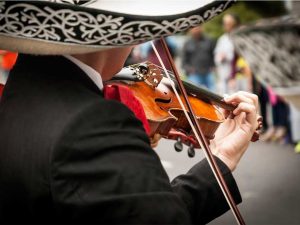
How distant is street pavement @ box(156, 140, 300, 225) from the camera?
4.89m

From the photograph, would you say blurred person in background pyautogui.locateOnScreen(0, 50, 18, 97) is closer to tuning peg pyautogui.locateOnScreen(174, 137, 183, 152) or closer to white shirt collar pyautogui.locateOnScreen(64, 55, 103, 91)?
white shirt collar pyautogui.locateOnScreen(64, 55, 103, 91)

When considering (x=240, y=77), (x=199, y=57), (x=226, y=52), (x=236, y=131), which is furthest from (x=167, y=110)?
(x=199, y=57)

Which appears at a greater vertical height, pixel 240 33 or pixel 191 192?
pixel 191 192

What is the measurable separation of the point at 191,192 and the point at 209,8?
21.8 inches

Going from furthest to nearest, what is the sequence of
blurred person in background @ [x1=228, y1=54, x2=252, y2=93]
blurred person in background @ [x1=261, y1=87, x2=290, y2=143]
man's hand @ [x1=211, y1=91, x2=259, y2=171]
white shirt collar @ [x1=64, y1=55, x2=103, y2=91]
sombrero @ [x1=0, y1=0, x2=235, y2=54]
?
blurred person in background @ [x1=228, y1=54, x2=252, y2=93] → blurred person in background @ [x1=261, y1=87, x2=290, y2=143] → man's hand @ [x1=211, y1=91, x2=259, y2=171] → white shirt collar @ [x1=64, y1=55, x2=103, y2=91] → sombrero @ [x1=0, y1=0, x2=235, y2=54]

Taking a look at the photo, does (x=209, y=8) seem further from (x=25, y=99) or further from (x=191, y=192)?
(x=191, y=192)

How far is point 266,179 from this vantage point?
6.47m

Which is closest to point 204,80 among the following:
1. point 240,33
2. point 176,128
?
point 240,33

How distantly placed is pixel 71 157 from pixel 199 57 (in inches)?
357

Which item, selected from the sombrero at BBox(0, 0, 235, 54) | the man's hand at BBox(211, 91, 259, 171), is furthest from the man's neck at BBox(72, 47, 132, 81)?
the man's hand at BBox(211, 91, 259, 171)

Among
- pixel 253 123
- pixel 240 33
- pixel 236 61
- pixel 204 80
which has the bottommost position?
pixel 204 80

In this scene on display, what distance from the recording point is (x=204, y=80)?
415 inches

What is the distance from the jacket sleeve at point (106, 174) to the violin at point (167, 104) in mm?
807

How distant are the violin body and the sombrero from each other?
0.79m
